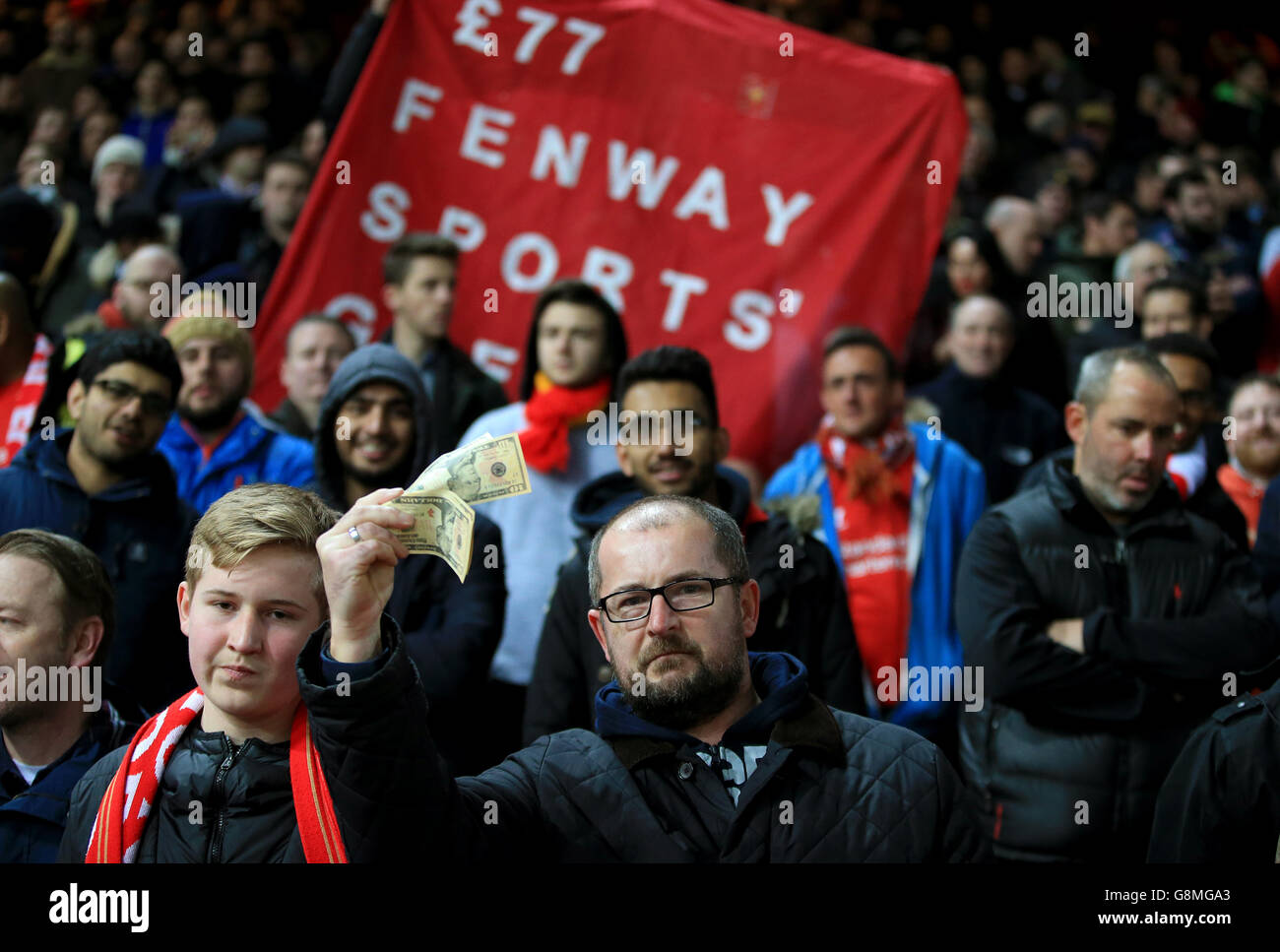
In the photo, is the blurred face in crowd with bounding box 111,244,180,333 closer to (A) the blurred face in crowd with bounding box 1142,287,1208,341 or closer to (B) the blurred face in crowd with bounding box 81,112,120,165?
(B) the blurred face in crowd with bounding box 81,112,120,165

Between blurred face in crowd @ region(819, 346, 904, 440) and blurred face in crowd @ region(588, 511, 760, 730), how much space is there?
9.01 ft

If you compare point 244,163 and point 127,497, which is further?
point 244,163

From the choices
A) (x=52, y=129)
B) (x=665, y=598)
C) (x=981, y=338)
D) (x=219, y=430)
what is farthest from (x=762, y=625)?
(x=52, y=129)

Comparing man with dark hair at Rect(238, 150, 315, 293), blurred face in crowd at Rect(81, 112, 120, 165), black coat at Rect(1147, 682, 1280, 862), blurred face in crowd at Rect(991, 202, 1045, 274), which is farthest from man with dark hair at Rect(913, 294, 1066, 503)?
blurred face in crowd at Rect(81, 112, 120, 165)

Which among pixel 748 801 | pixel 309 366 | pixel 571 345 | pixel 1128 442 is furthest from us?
pixel 309 366

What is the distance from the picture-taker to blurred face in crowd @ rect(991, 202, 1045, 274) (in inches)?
328

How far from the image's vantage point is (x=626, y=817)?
292 cm

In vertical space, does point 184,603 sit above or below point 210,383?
below

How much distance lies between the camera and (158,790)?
117 inches

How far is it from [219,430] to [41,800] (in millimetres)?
2296

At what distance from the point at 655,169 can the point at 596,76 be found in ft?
1.71

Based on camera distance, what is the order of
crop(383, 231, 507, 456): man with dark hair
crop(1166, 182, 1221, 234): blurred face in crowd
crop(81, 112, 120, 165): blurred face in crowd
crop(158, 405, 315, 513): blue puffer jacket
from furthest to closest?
crop(81, 112, 120, 165): blurred face in crowd, crop(1166, 182, 1221, 234): blurred face in crowd, crop(383, 231, 507, 456): man with dark hair, crop(158, 405, 315, 513): blue puffer jacket

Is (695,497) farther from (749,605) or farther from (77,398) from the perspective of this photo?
(77,398)
